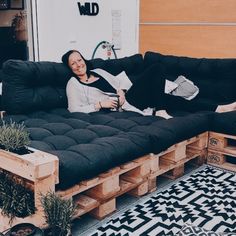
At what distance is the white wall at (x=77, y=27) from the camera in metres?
3.99

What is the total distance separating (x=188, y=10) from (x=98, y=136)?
86.5 inches

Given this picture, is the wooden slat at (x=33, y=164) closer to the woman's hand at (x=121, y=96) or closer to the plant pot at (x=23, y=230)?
the plant pot at (x=23, y=230)

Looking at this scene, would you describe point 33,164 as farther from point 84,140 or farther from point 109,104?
point 109,104

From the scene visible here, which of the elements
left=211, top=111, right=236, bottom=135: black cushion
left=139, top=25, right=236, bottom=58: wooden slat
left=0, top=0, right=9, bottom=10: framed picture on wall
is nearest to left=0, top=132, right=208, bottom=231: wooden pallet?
left=211, top=111, right=236, bottom=135: black cushion

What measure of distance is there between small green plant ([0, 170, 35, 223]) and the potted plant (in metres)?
2.38

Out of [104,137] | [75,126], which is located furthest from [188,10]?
[104,137]

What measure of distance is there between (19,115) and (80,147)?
0.88m

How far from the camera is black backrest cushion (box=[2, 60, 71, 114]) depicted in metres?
2.87

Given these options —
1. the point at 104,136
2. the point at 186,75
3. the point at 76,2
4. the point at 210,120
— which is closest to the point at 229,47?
the point at 186,75

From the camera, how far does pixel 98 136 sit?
2.47 metres

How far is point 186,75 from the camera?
3598mm

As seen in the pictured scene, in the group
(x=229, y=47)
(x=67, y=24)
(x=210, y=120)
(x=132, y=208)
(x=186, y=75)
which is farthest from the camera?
(x=67, y=24)

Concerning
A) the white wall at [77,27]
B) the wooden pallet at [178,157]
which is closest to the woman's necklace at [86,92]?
the wooden pallet at [178,157]

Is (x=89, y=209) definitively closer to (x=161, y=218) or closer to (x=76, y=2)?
(x=161, y=218)
